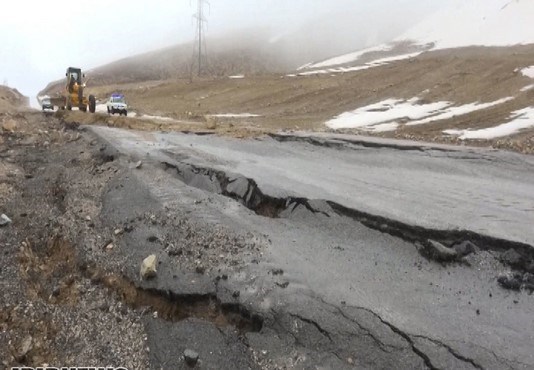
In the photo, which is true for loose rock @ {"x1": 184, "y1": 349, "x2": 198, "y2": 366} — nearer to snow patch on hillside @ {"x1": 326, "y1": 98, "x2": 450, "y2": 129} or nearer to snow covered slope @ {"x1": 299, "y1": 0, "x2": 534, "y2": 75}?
snow patch on hillside @ {"x1": 326, "y1": 98, "x2": 450, "y2": 129}

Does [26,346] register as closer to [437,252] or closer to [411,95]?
[437,252]

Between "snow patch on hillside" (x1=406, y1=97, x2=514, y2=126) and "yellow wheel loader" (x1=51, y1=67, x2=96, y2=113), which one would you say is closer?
"snow patch on hillside" (x1=406, y1=97, x2=514, y2=126)

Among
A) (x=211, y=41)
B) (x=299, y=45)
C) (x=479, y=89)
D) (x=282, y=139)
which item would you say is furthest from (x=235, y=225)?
Answer: (x=211, y=41)

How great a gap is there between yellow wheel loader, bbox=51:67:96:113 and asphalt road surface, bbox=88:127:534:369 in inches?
545

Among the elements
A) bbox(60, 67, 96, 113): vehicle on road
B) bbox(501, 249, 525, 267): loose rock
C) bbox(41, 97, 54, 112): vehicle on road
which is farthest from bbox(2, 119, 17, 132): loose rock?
bbox(501, 249, 525, 267): loose rock

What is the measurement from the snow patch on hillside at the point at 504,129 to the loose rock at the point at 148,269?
38.1ft

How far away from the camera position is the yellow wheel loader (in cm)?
2216

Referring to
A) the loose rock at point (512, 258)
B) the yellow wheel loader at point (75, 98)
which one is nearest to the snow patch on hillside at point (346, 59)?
the yellow wheel loader at point (75, 98)

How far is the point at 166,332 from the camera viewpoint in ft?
13.9

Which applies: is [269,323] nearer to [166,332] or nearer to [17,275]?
[166,332]

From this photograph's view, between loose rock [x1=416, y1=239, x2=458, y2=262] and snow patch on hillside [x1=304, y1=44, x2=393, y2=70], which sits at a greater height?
snow patch on hillside [x1=304, y1=44, x2=393, y2=70]

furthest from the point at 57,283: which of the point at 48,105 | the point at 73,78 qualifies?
the point at 48,105

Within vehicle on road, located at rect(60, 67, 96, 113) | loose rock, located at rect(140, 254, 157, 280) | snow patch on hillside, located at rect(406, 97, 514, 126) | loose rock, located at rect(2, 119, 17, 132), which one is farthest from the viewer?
vehicle on road, located at rect(60, 67, 96, 113)

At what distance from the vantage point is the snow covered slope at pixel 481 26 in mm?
33875
